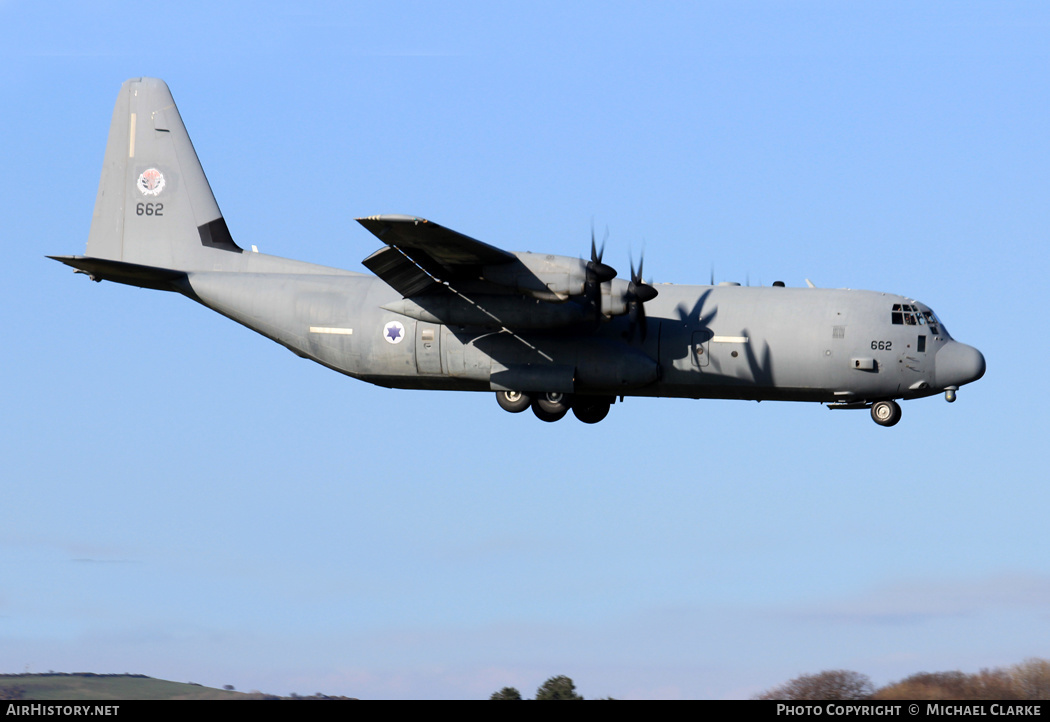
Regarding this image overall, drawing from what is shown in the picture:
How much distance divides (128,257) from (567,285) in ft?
38.6

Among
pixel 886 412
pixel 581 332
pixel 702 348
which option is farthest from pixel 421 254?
pixel 886 412

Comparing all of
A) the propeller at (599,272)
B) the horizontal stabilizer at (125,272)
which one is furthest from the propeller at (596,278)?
the horizontal stabilizer at (125,272)

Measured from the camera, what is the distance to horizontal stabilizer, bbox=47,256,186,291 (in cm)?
2772

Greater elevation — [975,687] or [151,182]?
[151,182]

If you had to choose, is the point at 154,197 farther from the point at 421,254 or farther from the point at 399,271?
the point at 421,254

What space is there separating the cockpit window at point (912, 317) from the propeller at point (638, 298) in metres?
5.14

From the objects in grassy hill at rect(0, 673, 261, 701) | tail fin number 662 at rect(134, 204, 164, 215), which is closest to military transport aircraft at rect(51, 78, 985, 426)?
tail fin number 662 at rect(134, 204, 164, 215)

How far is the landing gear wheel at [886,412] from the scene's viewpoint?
27.0m

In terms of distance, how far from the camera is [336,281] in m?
29.0

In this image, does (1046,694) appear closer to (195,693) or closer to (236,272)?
(195,693)

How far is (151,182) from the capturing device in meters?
31.3

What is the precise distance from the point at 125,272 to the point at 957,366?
18.3 metres
